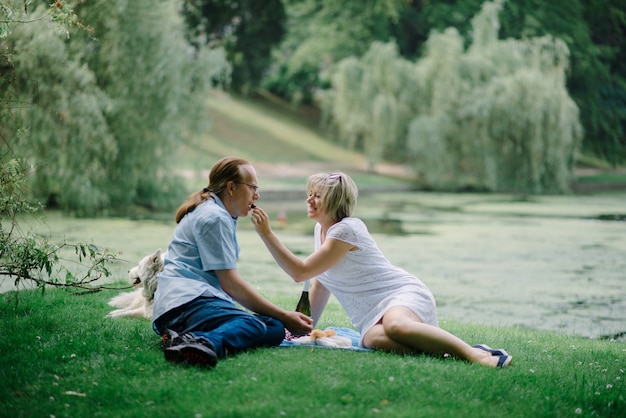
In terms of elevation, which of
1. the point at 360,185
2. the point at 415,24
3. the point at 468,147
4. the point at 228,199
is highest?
the point at 415,24

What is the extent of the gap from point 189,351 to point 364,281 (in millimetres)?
1169

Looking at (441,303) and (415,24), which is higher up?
(415,24)

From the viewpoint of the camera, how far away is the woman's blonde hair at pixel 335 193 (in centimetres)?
444

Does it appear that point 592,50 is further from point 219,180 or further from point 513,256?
point 219,180

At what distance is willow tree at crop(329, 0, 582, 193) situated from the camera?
21.8 metres

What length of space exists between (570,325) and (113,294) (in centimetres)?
391

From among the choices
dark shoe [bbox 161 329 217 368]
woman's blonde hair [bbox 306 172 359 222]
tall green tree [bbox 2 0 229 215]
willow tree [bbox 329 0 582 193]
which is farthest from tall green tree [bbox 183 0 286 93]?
dark shoe [bbox 161 329 217 368]

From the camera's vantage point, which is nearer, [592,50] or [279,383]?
[279,383]

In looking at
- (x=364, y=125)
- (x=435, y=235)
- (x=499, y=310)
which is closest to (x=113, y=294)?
(x=499, y=310)

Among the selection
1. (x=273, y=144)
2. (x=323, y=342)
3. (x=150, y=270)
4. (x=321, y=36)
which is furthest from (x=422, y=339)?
(x=321, y=36)

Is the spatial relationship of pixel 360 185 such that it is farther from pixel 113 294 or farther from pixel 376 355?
pixel 376 355

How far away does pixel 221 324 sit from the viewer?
13.3 ft

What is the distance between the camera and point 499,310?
7.36 m

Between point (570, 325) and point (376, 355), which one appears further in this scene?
point (570, 325)
